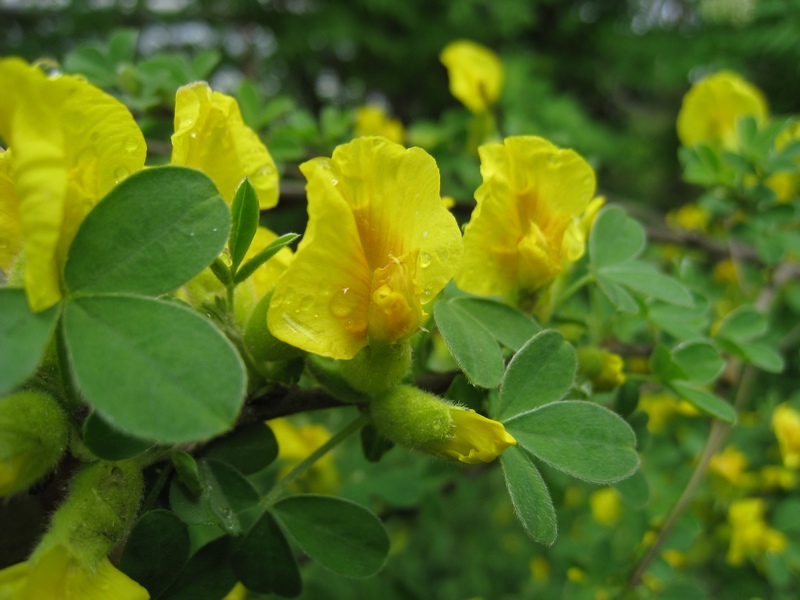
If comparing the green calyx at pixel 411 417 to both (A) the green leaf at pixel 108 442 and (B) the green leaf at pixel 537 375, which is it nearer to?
(B) the green leaf at pixel 537 375

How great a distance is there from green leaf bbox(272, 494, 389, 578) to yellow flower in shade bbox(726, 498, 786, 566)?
3.30 ft

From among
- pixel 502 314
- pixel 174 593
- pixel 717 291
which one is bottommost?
pixel 717 291

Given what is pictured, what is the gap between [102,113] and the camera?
1.47 feet

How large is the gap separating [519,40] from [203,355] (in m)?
5.36

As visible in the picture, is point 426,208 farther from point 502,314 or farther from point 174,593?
point 174,593

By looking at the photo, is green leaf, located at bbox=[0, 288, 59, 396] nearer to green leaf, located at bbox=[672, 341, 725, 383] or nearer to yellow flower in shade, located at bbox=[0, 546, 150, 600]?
yellow flower in shade, located at bbox=[0, 546, 150, 600]

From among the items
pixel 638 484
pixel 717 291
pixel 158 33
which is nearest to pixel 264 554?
pixel 638 484

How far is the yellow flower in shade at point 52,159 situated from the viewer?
0.34 meters

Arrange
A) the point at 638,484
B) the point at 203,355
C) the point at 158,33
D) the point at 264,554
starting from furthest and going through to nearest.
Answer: the point at 158,33 < the point at 638,484 < the point at 264,554 < the point at 203,355

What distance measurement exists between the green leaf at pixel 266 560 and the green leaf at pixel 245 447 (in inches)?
2.1

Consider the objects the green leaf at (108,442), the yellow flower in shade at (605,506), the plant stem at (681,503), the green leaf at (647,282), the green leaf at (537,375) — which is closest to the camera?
the green leaf at (108,442)

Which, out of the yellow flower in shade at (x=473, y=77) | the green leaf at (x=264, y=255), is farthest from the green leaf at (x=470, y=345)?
the yellow flower in shade at (x=473, y=77)

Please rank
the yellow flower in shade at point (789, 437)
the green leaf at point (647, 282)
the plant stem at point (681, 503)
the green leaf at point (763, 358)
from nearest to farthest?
the green leaf at point (647, 282) < the green leaf at point (763, 358) < the plant stem at point (681, 503) < the yellow flower in shade at point (789, 437)

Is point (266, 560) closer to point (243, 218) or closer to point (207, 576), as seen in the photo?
point (207, 576)
